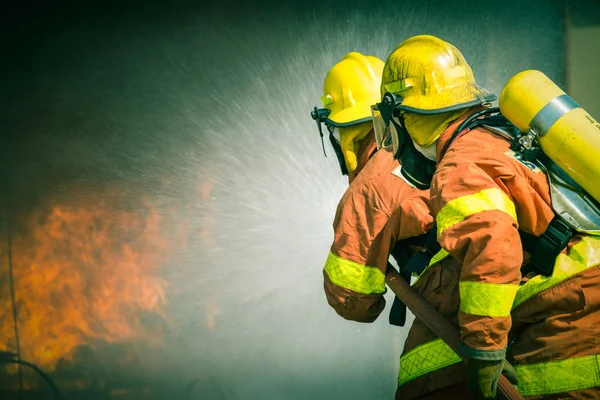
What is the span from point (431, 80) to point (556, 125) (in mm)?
558

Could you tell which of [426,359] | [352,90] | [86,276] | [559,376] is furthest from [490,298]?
[86,276]

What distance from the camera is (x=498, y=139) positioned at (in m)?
2.25

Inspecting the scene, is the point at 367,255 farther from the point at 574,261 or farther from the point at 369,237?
the point at 574,261

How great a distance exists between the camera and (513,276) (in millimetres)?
2033

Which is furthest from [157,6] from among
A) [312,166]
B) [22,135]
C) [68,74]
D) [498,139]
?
[498,139]

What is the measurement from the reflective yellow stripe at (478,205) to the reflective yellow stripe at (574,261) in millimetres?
237

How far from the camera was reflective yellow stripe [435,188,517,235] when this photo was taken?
80.3 inches

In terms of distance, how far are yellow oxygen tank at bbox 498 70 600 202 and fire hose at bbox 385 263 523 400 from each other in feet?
2.17

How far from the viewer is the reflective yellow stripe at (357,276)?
272cm

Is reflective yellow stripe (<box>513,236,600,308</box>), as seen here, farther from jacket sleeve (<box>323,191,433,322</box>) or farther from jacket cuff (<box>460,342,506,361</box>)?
jacket sleeve (<box>323,191,433,322</box>)

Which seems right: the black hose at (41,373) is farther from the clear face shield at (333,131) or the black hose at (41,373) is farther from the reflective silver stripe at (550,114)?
the reflective silver stripe at (550,114)

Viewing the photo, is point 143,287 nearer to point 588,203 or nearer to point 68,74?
point 68,74

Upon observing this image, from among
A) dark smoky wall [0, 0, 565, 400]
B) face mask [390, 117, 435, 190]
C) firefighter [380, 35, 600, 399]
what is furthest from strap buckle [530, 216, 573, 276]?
dark smoky wall [0, 0, 565, 400]

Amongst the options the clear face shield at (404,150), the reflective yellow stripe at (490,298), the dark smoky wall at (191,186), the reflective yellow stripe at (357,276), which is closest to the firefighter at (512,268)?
the reflective yellow stripe at (490,298)
